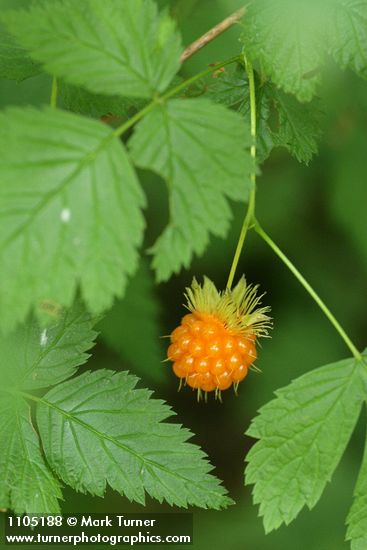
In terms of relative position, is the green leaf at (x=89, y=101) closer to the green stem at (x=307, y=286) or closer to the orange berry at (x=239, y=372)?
the green stem at (x=307, y=286)

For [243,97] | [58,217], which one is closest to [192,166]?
[58,217]

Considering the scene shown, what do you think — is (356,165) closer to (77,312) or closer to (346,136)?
(346,136)

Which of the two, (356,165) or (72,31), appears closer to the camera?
(72,31)

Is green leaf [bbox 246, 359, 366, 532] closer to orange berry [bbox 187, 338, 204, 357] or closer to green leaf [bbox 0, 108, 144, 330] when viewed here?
orange berry [bbox 187, 338, 204, 357]

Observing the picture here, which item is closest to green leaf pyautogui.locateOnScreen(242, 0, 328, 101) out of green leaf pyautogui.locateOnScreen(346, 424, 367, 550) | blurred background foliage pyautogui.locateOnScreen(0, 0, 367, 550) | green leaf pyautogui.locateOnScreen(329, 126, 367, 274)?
green leaf pyautogui.locateOnScreen(346, 424, 367, 550)

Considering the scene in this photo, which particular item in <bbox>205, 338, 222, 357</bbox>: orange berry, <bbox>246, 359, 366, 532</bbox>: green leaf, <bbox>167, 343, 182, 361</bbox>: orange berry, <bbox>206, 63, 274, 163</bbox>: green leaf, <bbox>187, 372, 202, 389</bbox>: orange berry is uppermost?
<bbox>206, 63, 274, 163</bbox>: green leaf

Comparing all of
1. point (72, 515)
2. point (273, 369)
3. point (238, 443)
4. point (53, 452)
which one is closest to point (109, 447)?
point (53, 452)
